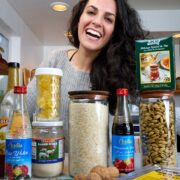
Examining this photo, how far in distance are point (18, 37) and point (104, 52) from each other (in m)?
2.44

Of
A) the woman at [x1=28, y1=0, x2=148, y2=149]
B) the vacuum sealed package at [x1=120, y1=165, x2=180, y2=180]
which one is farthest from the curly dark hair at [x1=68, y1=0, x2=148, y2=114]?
the vacuum sealed package at [x1=120, y1=165, x2=180, y2=180]

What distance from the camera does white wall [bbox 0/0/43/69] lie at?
9.06 feet

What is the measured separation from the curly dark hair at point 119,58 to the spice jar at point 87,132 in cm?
35

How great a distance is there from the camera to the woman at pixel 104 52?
960mm

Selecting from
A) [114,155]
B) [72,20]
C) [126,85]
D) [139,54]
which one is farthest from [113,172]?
[72,20]

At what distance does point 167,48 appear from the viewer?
0.57 m

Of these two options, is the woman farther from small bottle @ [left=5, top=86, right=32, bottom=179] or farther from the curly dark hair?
small bottle @ [left=5, top=86, right=32, bottom=179]

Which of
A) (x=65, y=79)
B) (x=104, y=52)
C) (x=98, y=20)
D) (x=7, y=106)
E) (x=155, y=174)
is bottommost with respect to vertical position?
(x=155, y=174)

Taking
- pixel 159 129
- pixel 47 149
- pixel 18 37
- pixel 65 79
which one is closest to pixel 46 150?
pixel 47 149

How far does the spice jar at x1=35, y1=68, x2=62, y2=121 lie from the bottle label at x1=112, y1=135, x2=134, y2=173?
0.48 feet

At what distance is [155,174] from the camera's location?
1.54 feet

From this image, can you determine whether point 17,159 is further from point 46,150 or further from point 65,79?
point 65,79

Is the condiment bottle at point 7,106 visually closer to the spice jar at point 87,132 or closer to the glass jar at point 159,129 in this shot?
the spice jar at point 87,132

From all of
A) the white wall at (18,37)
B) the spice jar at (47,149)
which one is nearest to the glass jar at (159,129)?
the spice jar at (47,149)
